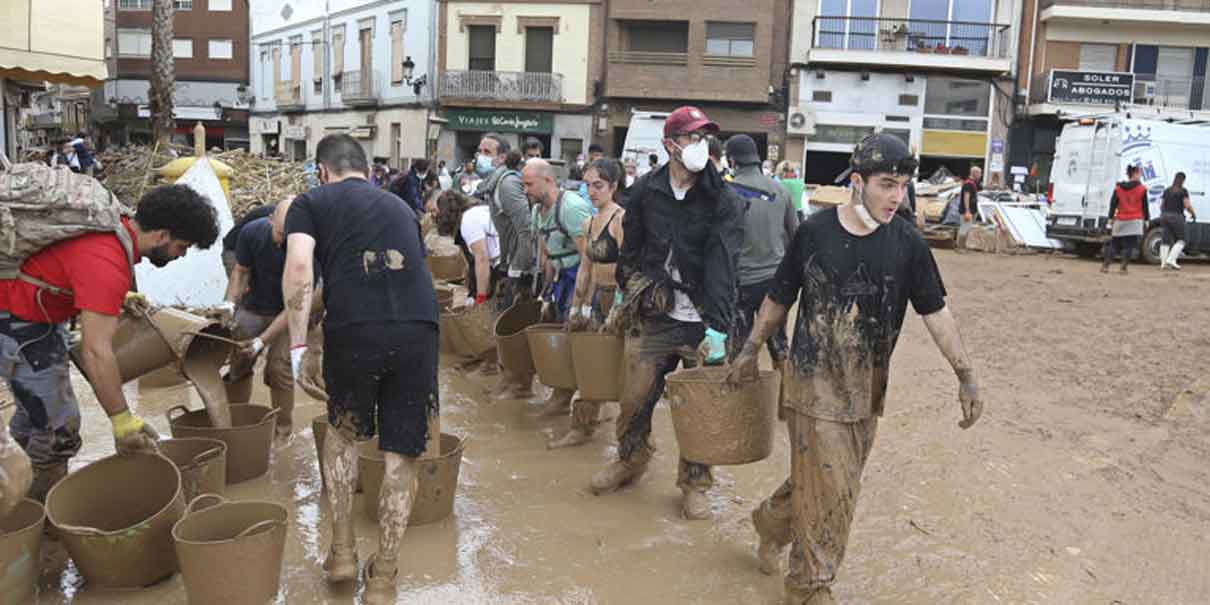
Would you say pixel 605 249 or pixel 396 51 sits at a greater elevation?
pixel 396 51

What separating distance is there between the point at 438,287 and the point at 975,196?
48.7 ft

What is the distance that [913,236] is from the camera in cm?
350

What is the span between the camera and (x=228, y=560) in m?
3.29

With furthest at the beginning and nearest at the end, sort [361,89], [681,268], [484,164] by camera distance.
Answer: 1. [361,89]
2. [484,164]
3. [681,268]

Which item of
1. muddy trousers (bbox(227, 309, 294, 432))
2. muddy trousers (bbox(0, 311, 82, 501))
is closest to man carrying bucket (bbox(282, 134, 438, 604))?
muddy trousers (bbox(0, 311, 82, 501))

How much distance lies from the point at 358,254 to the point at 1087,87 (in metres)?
29.0

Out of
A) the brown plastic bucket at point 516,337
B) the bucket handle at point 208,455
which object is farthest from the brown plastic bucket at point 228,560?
the brown plastic bucket at point 516,337

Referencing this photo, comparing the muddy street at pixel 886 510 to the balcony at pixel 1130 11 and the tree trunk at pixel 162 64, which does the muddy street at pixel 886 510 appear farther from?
the balcony at pixel 1130 11

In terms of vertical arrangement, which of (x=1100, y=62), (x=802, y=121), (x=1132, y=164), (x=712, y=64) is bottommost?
(x=1132, y=164)

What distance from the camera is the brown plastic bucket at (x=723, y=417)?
409 cm

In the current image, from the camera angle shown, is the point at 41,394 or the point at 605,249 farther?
the point at 605,249

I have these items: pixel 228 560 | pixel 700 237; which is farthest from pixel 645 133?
pixel 228 560

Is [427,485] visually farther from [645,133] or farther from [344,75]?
[344,75]

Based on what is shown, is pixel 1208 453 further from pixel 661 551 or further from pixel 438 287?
pixel 438 287
